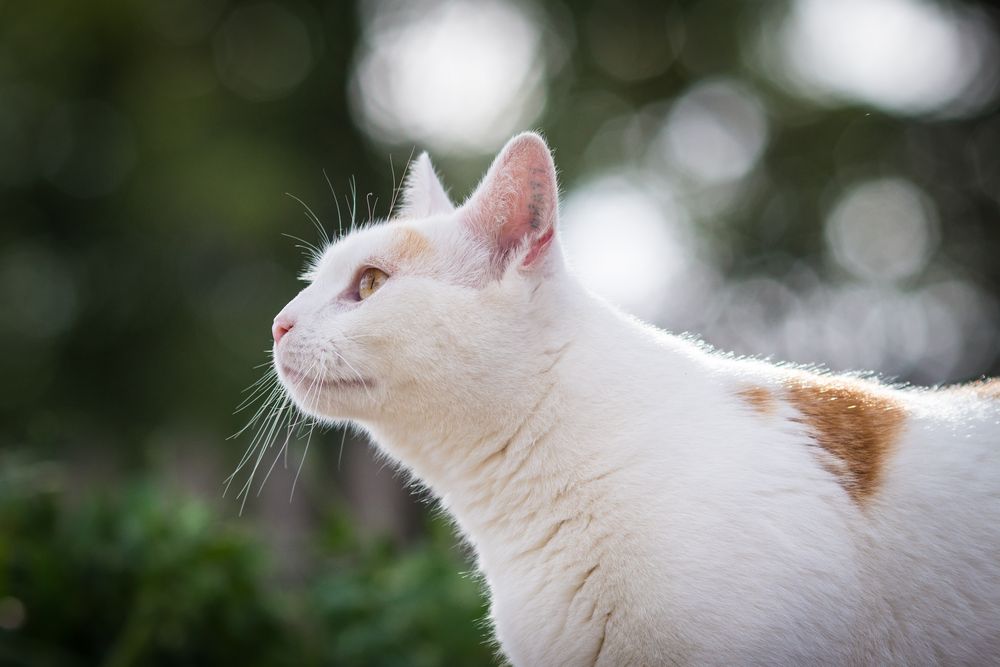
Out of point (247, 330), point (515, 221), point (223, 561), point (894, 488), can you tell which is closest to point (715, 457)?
point (894, 488)

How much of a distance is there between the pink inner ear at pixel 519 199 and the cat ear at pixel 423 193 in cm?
55

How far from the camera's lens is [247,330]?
9484 millimetres

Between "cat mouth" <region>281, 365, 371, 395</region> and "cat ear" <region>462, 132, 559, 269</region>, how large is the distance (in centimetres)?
48

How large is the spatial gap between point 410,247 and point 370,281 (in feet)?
0.46

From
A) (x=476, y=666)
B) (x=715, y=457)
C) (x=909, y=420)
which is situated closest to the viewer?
(x=715, y=457)

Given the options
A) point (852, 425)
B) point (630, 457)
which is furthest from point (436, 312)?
point (852, 425)

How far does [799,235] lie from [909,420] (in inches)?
276

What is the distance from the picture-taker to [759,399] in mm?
2262

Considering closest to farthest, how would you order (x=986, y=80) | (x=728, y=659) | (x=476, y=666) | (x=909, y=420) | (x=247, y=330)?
(x=728, y=659) → (x=909, y=420) → (x=476, y=666) → (x=986, y=80) → (x=247, y=330)

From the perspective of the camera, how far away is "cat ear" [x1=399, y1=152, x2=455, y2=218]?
3.01 meters

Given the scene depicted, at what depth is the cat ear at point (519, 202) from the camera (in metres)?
2.29

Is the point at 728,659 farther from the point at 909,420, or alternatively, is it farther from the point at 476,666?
the point at 476,666

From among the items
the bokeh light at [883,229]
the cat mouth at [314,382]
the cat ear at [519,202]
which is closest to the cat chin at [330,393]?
the cat mouth at [314,382]

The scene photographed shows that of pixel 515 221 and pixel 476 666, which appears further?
pixel 476 666
